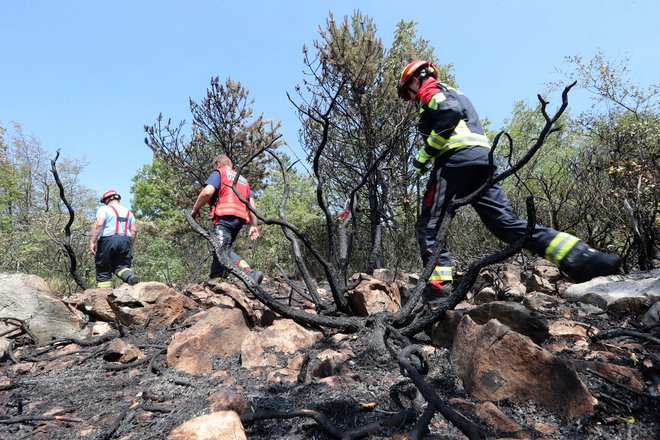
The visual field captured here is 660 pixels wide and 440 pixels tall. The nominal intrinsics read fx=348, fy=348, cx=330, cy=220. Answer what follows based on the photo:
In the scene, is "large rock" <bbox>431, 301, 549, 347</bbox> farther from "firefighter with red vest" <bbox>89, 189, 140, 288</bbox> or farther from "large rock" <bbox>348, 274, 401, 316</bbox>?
"firefighter with red vest" <bbox>89, 189, 140, 288</bbox>

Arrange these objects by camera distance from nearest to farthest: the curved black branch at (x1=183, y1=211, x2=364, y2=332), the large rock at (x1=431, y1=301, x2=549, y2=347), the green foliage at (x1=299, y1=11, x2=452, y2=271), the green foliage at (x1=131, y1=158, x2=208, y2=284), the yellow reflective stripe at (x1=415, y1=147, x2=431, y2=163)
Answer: the large rock at (x1=431, y1=301, x2=549, y2=347), the curved black branch at (x1=183, y1=211, x2=364, y2=332), the yellow reflective stripe at (x1=415, y1=147, x2=431, y2=163), the green foliage at (x1=299, y1=11, x2=452, y2=271), the green foliage at (x1=131, y1=158, x2=208, y2=284)

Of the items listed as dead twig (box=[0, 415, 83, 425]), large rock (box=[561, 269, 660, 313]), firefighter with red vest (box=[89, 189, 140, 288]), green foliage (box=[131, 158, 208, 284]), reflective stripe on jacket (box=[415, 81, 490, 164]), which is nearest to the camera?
dead twig (box=[0, 415, 83, 425])

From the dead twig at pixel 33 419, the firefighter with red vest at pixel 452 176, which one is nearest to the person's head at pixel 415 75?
the firefighter with red vest at pixel 452 176

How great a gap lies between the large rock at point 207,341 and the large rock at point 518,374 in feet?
3.56

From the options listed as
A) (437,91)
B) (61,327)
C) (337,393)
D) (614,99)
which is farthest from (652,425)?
(614,99)

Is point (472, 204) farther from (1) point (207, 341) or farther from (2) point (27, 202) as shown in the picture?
(2) point (27, 202)

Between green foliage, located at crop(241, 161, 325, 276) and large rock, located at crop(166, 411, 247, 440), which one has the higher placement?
green foliage, located at crop(241, 161, 325, 276)

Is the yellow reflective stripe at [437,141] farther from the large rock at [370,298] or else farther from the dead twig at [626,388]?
the dead twig at [626,388]

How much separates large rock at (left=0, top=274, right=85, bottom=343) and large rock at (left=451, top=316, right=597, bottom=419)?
279 centimetres

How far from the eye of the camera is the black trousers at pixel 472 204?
7.72 ft

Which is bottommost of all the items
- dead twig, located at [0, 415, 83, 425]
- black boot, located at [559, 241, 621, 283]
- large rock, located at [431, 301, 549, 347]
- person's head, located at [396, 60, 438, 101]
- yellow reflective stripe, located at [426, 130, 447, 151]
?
dead twig, located at [0, 415, 83, 425]

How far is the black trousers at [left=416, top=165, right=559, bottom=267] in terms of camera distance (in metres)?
2.35

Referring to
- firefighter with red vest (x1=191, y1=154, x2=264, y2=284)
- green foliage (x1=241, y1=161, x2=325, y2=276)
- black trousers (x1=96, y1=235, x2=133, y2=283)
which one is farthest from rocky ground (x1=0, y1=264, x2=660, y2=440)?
green foliage (x1=241, y1=161, x2=325, y2=276)

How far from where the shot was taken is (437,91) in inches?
109
